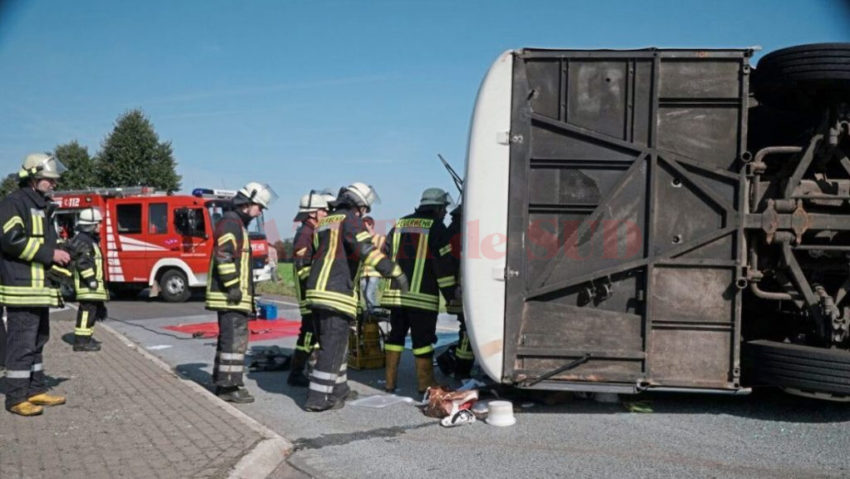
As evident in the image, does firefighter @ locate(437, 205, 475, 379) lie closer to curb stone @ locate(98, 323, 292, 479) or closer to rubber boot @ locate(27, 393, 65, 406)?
curb stone @ locate(98, 323, 292, 479)

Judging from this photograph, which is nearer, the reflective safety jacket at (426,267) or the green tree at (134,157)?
the reflective safety jacket at (426,267)

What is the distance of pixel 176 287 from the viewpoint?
16.8m

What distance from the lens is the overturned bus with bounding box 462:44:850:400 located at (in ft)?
17.0

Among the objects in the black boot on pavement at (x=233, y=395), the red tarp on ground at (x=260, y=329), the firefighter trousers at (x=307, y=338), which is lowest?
the red tarp on ground at (x=260, y=329)

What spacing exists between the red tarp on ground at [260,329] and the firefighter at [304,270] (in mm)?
2785

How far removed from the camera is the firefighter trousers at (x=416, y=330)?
632cm

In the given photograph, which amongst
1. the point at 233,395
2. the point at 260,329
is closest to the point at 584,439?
the point at 233,395

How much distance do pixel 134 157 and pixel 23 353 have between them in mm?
35318

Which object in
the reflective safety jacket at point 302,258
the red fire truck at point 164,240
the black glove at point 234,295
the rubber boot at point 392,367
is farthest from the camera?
the red fire truck at point 164,240

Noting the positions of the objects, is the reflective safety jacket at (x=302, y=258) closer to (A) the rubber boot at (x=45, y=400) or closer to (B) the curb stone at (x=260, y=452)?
(B) the curb stone at (x=260, y=452)

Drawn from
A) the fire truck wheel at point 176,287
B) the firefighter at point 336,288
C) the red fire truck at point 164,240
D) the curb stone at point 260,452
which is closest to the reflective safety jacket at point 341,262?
the firefighter at point 336,288

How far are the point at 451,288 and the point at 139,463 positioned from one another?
122 inches

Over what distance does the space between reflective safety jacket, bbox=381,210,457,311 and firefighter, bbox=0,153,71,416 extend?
288cm

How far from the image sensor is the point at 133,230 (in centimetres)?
1709
